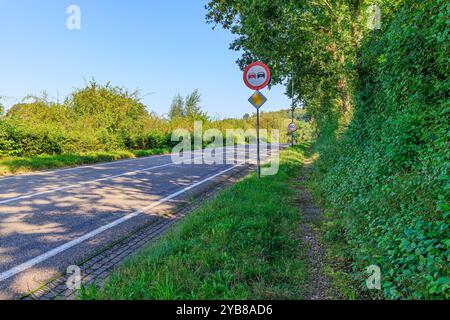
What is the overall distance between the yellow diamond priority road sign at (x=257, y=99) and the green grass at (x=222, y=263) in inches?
163

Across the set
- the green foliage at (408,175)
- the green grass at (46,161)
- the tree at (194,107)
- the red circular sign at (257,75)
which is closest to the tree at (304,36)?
the red circular sign at (257,75)

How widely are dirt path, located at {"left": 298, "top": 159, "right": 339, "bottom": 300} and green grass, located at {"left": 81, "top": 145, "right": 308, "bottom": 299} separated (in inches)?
3.9

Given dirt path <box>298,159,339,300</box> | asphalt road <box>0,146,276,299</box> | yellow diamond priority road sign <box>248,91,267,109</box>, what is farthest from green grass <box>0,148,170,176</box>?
dirt path <box>298,159,339,300</box>

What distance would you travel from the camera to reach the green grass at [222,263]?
9.82 feet

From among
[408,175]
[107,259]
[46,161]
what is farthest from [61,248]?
[46,161]

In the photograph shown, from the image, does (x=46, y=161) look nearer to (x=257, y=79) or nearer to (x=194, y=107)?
(x=257, y=79)

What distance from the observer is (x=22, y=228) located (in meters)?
5.25

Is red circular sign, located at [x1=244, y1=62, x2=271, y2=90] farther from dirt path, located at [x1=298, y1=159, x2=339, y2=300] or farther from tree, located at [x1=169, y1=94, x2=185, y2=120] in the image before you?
tree, located at [x1=169, y1=94, x2=185, y2=120]

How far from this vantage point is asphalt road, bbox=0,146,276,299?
3.93 metres

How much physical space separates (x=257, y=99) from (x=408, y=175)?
5.56m

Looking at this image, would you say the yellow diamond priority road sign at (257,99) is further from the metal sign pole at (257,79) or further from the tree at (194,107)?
the tree at (194,107)

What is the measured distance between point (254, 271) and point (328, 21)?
10252mm

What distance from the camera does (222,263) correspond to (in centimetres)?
359

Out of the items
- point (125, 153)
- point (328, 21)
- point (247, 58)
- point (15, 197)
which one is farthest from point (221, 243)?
point (125, 153)
